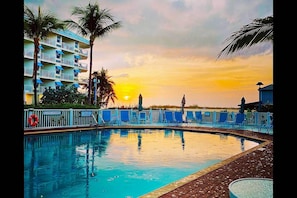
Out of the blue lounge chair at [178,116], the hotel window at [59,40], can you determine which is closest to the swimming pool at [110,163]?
the blue lounge chair at [178,116]

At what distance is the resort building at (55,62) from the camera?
27.2 metres

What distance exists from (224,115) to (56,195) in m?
11.9

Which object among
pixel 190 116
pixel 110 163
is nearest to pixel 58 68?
pixel 190 116

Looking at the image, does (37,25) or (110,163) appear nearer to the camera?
(110,163)

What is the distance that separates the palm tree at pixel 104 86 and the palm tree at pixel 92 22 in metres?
13.2

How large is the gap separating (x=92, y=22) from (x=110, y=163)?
13427 millimetres

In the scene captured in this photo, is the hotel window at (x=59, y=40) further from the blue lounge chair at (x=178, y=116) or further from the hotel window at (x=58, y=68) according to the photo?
the blue lounge chair at (x=178, y=116)

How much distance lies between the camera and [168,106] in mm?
21062

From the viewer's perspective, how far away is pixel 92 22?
17.8 metres

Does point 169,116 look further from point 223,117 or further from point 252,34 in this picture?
point 252,34

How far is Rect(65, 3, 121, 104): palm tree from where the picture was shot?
17781mm

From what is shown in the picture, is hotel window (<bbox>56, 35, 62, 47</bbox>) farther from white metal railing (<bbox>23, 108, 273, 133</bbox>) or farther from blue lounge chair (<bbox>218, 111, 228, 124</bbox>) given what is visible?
blue lounge chair (<bbox>218, 111, 228, 124</bbox>)
